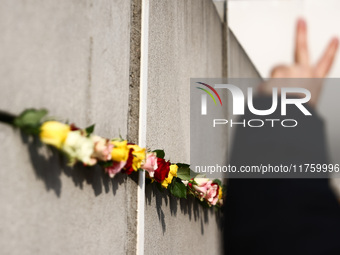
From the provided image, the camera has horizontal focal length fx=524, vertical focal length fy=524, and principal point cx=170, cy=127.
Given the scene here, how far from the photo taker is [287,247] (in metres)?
4.63

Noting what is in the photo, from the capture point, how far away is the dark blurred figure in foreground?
424cm

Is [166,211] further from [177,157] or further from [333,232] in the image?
[333,232]

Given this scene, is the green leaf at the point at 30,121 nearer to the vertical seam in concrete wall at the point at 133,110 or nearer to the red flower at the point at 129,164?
the red flower at the point at 129,164

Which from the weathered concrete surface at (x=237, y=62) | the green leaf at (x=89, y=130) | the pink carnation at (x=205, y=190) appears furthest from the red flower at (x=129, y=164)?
the weathered concrete surface at (x=237, y=62)

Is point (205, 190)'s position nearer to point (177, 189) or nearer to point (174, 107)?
point (177, 189)

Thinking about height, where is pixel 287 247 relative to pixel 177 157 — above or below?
below

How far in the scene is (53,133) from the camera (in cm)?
152

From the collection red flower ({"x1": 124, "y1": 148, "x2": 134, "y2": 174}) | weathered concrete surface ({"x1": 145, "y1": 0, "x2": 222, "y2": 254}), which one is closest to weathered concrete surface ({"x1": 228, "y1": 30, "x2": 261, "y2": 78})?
weathered concrete surface ({"x1": 145, "y1": 0, "x2": 222, "y2": 254})

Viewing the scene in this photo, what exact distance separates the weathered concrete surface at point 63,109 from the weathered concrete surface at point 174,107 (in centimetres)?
34

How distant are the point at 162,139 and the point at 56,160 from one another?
1.14m

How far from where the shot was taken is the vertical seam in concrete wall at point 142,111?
2.29m

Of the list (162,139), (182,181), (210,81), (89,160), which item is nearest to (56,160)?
(89,160)

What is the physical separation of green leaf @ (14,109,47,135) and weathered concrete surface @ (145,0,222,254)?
3.38ft

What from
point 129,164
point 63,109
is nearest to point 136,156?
point 129,164
